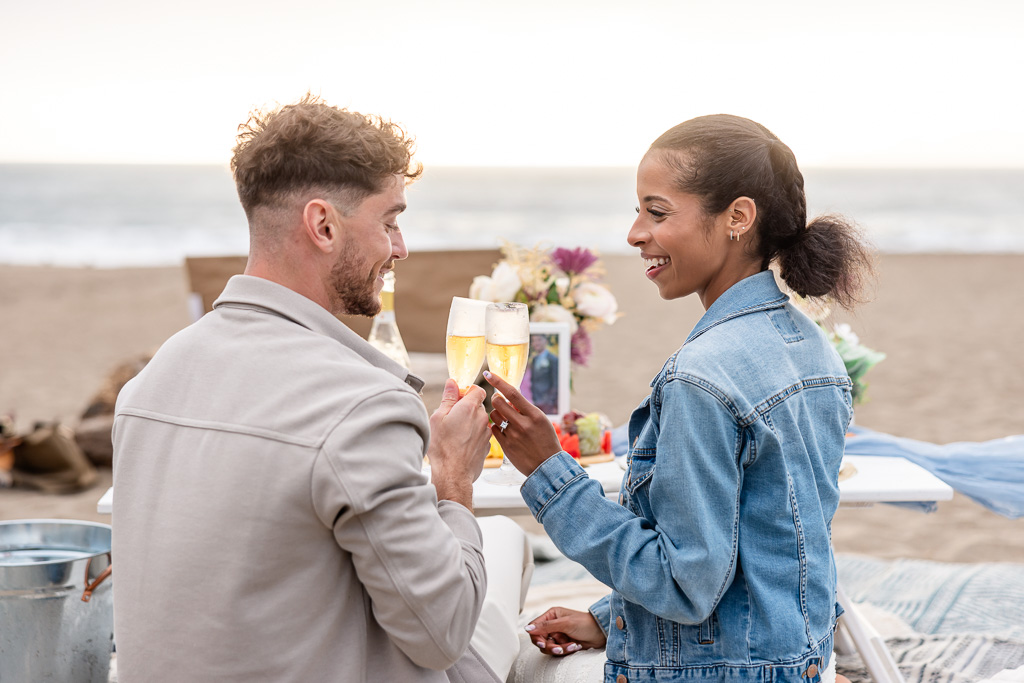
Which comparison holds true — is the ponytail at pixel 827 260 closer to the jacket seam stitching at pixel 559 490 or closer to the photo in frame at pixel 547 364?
the jacket seam stitching at pixel 559 490

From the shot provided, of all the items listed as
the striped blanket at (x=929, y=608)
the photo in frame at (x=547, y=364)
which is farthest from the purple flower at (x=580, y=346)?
the striped blanket at (x=929, y=608)

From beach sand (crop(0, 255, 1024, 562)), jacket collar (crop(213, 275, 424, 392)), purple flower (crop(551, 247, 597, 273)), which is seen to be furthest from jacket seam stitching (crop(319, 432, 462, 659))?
purple flower (crop(551, 247, 597, 273))

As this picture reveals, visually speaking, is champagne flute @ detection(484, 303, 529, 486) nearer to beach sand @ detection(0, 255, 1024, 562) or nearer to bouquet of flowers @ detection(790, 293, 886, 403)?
beach sand @ detection(0, 255, 1024, 562)

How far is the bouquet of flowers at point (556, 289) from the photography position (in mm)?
3195

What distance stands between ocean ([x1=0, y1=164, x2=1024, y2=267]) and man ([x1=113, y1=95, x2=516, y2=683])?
16767mm

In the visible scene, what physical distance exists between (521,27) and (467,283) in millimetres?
22366

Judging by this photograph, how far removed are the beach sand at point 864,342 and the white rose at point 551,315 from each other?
2.34 ft

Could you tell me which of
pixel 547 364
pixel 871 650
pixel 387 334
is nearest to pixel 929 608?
pixel 871 650

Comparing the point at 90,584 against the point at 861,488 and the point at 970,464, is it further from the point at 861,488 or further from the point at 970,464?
the point at 970,464

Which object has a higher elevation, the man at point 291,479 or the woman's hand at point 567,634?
the man at point 291,479

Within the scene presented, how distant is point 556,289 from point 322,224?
1.79m

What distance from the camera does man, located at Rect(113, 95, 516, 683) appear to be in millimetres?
1300

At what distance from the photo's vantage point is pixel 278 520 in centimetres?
131

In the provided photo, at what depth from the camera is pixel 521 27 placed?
2577cm
